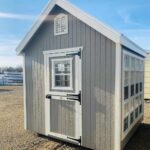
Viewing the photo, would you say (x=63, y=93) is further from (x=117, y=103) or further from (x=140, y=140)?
(x=140, y=140)

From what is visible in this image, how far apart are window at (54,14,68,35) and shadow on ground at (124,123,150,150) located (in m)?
3.41

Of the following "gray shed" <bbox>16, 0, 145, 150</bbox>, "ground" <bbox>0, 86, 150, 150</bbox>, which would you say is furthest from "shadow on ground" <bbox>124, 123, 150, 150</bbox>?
"gray shed" <bbox>16, 0, 145, 150</bbox>

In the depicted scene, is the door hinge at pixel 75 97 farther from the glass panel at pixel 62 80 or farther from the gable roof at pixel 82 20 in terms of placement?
the gable roof at pixel 82 20

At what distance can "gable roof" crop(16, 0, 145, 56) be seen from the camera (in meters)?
3.88

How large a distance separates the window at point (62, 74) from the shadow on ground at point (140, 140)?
222 cm

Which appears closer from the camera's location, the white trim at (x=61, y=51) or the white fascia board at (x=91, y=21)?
the white fascia board at (x=91, y=21)

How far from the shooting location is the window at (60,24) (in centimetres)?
472

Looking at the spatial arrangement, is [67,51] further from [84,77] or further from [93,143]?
[93,143]

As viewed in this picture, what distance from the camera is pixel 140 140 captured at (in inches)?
205

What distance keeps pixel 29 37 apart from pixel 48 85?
1543 mm

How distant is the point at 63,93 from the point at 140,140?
2.57 metres

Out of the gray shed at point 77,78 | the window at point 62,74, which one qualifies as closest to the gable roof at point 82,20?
the gray shed at point 77,78

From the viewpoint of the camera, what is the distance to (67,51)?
4.70 m

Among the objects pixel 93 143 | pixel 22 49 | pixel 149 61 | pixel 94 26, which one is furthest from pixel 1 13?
pixel 149 61
